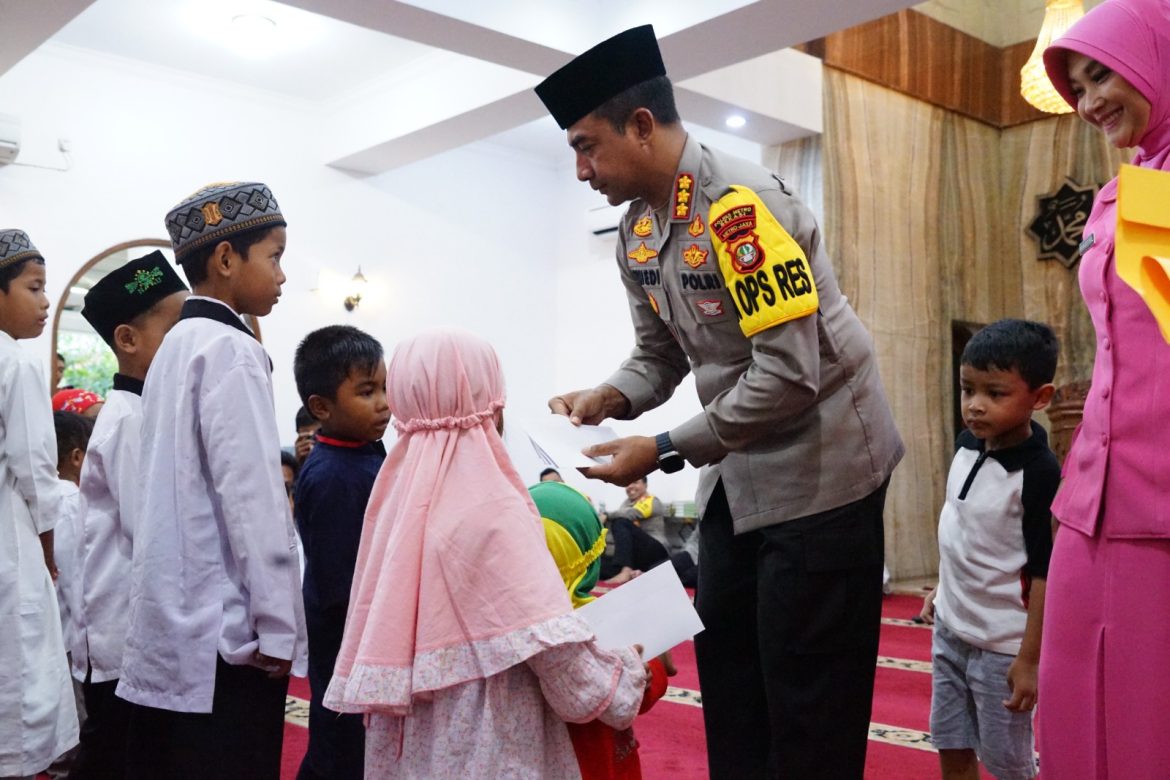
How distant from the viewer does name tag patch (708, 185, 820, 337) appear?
1525mm

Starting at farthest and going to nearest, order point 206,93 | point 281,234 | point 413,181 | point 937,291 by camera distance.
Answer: point 413,181 → point 937,291 → point 206,93 → point 281,234

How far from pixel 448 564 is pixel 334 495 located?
79cm

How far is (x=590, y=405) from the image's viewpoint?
1.81 m

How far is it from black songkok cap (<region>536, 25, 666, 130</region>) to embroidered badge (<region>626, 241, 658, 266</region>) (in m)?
0.23

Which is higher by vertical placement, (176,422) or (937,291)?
(937,291)

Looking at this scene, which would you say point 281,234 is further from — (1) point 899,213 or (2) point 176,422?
(1) point 899,213

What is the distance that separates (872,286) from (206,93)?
4.64 meters

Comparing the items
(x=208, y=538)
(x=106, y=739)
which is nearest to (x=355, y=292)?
(x=106, y=739)

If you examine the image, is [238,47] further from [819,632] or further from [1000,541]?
[819,632]

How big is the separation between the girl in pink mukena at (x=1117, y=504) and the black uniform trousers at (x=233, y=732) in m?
1.20

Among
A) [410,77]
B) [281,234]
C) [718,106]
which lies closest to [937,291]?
[718,106]

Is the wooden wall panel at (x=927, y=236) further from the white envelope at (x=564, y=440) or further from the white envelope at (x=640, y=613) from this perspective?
the white envelope at (x=640, y=613)

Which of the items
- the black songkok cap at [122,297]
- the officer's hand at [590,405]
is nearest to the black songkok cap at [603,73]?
the officer's hand at [590,405]

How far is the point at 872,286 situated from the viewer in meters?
7.24
